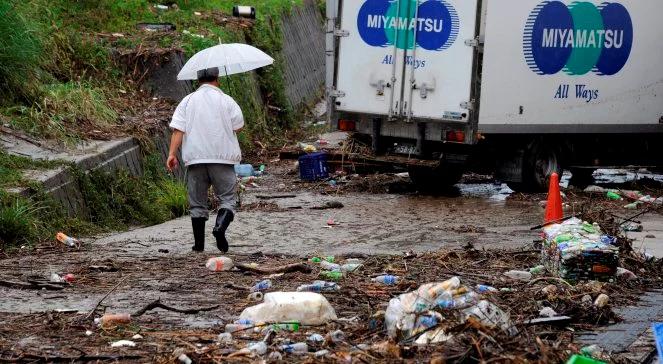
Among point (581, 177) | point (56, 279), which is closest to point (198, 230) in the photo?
point (56, 279)

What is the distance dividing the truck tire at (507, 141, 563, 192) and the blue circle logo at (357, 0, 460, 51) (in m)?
2.16

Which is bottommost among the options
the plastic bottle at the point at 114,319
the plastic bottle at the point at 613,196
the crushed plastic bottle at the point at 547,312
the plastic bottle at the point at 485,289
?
the plastic bottle at the point at 613,196

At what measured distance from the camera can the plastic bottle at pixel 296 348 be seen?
7.44m

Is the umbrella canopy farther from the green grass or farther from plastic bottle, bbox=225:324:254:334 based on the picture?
plastic bottle, bbox=225:324:254:334

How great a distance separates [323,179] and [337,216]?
12.0 ft

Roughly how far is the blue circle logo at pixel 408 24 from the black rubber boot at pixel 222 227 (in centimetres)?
608

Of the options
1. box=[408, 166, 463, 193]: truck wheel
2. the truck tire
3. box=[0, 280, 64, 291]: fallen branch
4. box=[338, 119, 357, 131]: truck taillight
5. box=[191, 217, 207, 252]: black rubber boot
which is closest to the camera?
box=[0, 280, 64, 291]: fallen branch

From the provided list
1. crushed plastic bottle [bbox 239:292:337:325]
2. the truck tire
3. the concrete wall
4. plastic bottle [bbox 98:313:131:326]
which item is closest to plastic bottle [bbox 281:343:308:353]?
crushed plastic bottle [bbox 239:292:337:325]

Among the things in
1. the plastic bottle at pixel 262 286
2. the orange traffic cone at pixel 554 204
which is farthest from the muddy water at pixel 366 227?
the plastic bottle at pixel 262 286

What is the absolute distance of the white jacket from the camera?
1211 cm

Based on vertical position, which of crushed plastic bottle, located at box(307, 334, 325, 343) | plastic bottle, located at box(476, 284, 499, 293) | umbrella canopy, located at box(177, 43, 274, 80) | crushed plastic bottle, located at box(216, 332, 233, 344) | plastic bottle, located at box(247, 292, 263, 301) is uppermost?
umbrella canopy, located at box(177, 43, 274, 80)

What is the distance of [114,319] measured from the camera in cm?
826

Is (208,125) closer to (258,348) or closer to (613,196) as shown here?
(258,348)

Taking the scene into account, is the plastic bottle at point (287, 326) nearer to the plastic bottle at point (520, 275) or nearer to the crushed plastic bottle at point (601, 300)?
the crushed plastic bottle at point (601, 300)
